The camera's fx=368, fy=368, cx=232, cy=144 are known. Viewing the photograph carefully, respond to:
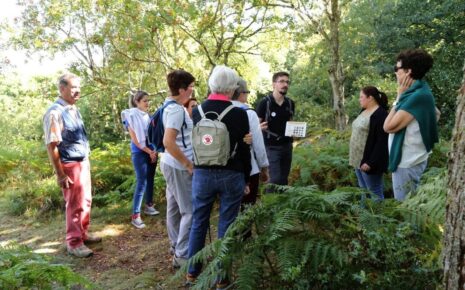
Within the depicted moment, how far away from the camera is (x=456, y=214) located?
68.1 inches

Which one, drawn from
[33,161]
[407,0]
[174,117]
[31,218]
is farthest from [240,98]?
[407,0]

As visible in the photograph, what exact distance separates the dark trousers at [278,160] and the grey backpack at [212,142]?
2263mm

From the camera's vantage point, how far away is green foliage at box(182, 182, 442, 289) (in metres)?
2.11

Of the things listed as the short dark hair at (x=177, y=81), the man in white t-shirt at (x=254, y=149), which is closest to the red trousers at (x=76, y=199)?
the short dark hair at (x=177, y=81)

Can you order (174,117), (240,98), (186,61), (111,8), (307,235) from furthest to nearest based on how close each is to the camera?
1. (186,61)
2. (111,8)
3. (240,98)
4. (174,117)
5. (307,235)

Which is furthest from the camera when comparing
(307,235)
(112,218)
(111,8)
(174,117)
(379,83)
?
(379,83)

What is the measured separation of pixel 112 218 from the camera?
20.1 ft

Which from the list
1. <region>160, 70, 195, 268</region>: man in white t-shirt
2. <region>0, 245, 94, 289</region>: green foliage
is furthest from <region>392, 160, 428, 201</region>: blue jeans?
<region>0, 245, 94, 289</region>: green foliage

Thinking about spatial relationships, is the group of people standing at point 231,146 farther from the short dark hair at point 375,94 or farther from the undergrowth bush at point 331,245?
the undergrowth bush at point 331,245

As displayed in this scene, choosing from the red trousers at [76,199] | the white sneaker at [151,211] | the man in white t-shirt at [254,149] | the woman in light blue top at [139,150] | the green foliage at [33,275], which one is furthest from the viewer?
the white sneaker at [151,211]

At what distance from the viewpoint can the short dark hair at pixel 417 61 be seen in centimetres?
327

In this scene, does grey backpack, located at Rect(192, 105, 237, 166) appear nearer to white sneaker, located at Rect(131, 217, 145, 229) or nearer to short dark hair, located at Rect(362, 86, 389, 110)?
short dark hair, located at Rect(362, 86, 389, 110)

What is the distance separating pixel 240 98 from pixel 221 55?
652cm

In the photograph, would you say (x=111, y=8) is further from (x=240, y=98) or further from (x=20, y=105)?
(x=20, y=105)
